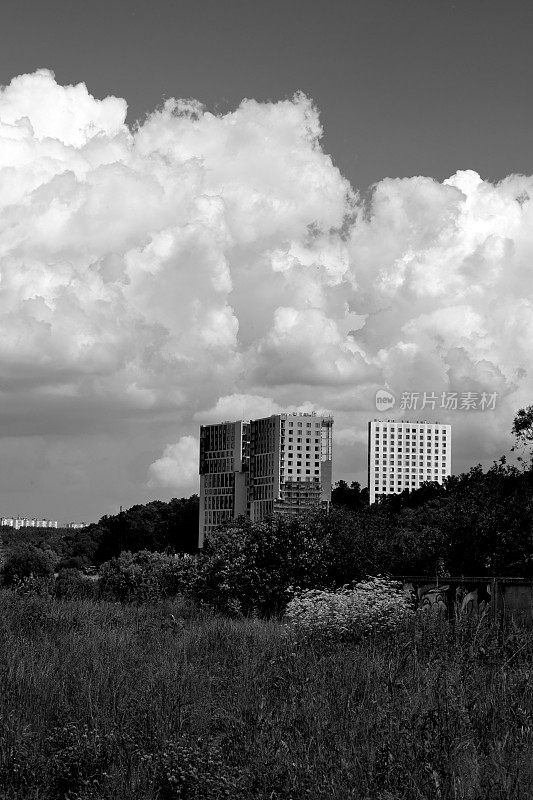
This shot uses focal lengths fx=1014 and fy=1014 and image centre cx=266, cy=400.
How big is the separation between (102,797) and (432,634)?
5105mm

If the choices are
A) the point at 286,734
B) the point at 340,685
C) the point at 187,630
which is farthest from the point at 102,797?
the point at 187,630

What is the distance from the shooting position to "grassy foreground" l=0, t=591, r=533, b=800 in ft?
21.4

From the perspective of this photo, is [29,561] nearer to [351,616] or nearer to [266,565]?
[266,565]

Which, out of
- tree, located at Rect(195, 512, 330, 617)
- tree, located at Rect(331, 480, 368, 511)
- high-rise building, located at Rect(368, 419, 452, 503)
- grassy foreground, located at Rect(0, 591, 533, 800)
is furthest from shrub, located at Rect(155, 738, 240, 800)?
high-rise building, located at Rect(368, 419, 452, 503)

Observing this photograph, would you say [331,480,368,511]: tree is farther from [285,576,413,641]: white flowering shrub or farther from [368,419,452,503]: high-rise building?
[285,576,413,641]: white flowering shrub

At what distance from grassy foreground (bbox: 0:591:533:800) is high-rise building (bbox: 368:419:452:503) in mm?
180006

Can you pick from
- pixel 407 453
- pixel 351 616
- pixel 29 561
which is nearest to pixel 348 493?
pixel 407 453

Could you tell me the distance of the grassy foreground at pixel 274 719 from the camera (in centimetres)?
652

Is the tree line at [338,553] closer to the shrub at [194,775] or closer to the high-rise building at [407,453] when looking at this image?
the shrub at [194,775]

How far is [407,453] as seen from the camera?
19688 cm

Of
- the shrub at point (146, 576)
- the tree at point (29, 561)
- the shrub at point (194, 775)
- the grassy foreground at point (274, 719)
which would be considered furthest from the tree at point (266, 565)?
the tree at point (29, 561)

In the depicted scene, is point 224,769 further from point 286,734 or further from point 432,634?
point 432,634

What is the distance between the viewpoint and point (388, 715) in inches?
305

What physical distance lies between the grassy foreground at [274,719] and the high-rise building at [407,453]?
180 metres
